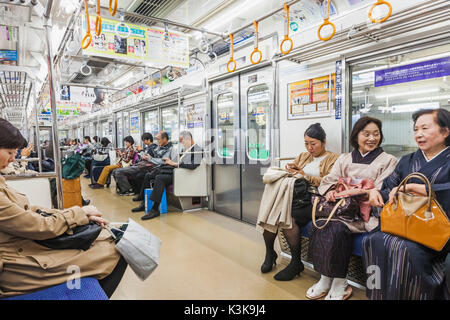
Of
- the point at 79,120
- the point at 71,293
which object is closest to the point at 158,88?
the point at 71,293

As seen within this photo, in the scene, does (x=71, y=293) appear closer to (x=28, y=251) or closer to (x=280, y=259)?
(x=28, y=251)

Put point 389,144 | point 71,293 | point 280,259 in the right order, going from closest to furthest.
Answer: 1. point 71,293
2. point 389,144
3. point 280,259

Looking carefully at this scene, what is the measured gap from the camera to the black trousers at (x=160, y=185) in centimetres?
486

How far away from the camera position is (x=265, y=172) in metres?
3.43

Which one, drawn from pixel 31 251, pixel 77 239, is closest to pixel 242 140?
pixel 77 239

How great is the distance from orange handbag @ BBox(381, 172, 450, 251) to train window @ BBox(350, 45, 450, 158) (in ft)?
3.27

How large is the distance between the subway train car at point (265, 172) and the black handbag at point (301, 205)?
0.01 m

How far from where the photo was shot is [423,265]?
1.70 metres

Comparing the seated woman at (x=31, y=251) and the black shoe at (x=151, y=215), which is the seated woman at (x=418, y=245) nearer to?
the seated woman at (x=31, y=251)

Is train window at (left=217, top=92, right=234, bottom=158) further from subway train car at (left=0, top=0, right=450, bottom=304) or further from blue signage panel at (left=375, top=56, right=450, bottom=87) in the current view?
blue signage panel at (left=375, top=56, right=450, bottom=87)

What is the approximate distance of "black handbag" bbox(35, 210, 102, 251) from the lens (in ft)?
5.17

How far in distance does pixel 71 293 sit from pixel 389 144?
295cm

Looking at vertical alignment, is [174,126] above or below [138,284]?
above

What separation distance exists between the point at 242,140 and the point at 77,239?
3269 mm
